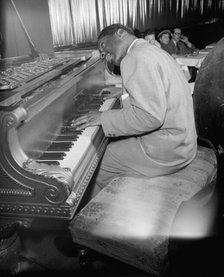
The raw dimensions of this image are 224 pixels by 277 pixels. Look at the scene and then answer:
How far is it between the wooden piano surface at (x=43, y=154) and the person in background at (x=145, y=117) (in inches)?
8.1

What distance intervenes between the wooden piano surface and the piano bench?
20 centimetres

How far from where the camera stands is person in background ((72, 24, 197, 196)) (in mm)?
1844

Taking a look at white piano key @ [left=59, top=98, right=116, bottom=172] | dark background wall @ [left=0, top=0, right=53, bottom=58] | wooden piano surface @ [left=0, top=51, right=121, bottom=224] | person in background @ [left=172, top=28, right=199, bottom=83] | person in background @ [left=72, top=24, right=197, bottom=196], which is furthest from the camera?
person in background @ [left=172, top=28, right=199, bottom=83]

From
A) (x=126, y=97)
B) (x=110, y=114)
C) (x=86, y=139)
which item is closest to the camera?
(x=86, y=139)

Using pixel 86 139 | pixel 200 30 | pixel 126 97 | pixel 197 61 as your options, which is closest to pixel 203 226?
pixel 86 139

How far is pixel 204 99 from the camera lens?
166 centimetres

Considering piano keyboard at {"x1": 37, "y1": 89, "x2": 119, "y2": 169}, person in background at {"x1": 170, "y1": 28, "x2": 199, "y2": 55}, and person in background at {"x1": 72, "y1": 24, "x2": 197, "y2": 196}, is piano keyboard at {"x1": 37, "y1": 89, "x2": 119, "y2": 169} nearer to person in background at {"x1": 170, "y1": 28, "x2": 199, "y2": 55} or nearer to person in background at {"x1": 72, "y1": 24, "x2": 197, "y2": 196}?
person in background at {"x1": 72, "y1": 24, "x2": 197, "y2": 196}

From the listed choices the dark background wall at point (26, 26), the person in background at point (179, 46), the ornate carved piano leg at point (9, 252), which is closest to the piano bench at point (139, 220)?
the ornate carved piano leg at point (9, 252)

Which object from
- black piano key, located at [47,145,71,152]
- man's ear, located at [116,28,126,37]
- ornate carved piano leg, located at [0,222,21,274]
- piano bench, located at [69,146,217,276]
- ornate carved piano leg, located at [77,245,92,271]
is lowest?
ornate carved piano leg, located at [0,222,21,274]

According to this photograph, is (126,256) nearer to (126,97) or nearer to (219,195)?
(219,195)

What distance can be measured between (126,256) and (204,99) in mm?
971

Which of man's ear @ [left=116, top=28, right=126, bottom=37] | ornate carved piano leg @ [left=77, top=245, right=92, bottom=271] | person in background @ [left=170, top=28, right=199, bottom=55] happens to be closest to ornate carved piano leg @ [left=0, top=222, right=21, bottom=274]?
ornate carved piano leg @ [left=77, top=245, right=92, bottom=271]

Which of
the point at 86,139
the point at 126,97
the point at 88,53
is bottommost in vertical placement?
the point at 86,139

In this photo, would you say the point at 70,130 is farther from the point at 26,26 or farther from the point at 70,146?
the point at 26,26
